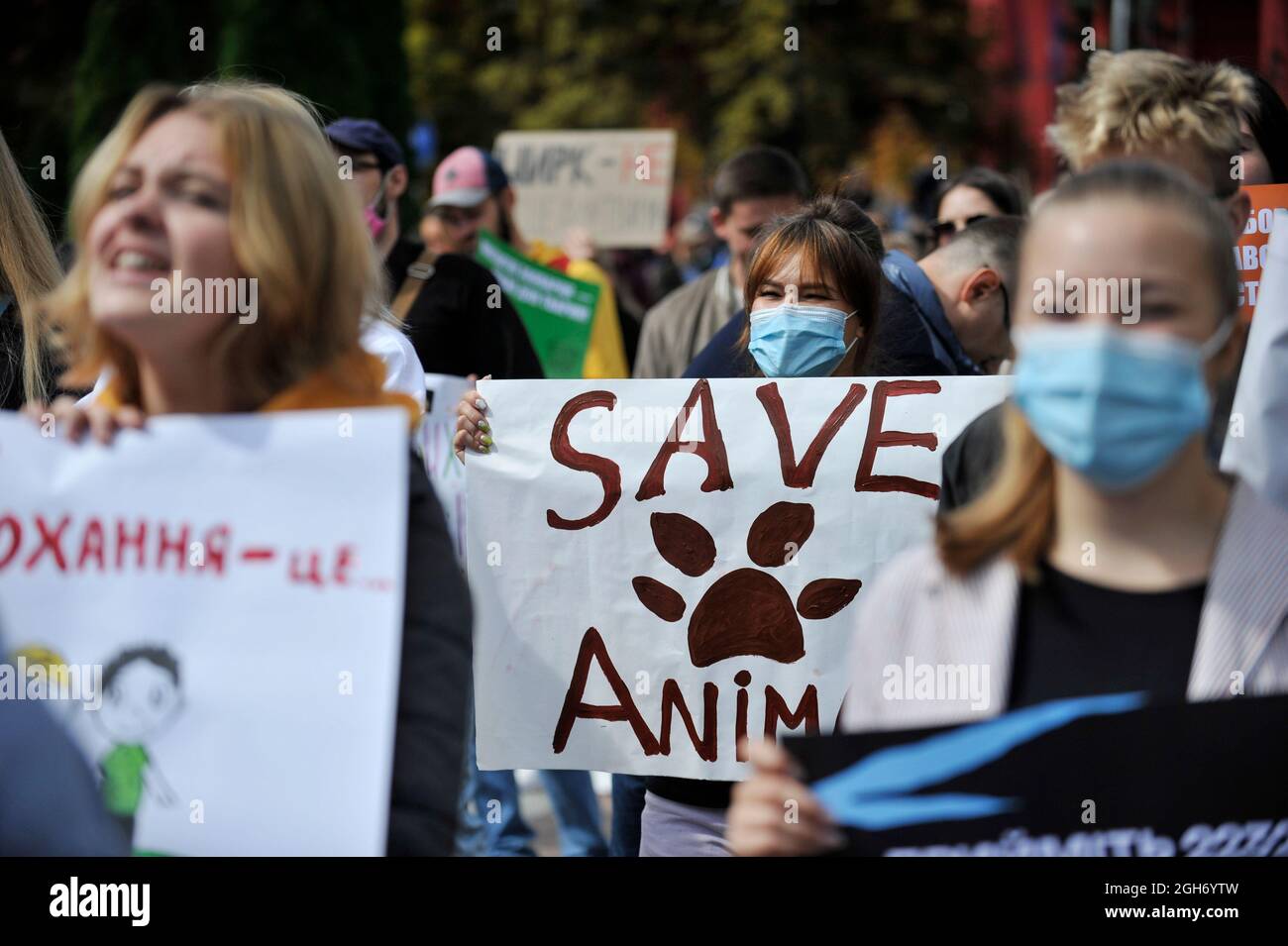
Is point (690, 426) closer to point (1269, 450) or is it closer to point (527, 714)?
point (527, 714)

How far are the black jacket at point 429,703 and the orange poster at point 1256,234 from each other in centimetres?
232

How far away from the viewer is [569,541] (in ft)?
12.7

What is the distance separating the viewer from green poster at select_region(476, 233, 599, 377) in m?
7.29

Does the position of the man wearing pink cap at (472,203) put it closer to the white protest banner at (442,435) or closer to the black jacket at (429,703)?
the white protest banner at (442,435)

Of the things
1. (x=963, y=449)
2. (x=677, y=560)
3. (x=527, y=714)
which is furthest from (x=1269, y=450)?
(x=527, y=714)

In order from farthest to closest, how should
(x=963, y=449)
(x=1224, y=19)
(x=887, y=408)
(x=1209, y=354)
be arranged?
(x=1224, y=19), (x=887, y=408), (x=963, y=449), (x=1209, y=354)

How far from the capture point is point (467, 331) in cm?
538

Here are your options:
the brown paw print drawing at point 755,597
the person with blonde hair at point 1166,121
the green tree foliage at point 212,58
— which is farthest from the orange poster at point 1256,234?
the green tree foliage at point 212,58

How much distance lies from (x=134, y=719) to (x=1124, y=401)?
1.23m

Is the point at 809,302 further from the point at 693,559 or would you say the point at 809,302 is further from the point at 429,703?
the point at 429,703

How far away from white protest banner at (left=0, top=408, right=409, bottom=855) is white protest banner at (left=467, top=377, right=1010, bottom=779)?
1.68 m

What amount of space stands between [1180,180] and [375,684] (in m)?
1.11

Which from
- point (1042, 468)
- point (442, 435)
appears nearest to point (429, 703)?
point (1042, 468)

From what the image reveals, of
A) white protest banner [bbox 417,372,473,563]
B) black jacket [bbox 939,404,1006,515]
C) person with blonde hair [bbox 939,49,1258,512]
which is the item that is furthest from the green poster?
black jacket [bbox 939,404,1006,515]
